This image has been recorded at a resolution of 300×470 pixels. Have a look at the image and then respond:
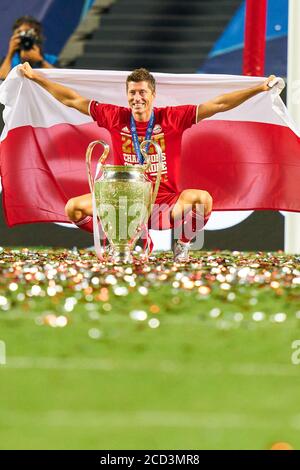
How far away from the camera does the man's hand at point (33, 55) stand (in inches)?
307

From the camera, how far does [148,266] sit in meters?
4.82

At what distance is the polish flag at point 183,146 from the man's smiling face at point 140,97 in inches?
34.3

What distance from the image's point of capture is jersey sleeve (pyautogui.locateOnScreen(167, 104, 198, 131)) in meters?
5.50

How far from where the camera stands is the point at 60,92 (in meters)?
5.75

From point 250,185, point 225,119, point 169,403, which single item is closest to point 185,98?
point 225,119

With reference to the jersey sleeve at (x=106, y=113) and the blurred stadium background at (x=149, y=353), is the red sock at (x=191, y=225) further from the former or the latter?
the jersey sleeve at (x=106, y=113)

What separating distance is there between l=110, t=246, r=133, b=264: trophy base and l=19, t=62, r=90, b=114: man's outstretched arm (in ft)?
3.61

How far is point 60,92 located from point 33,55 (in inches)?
89.9

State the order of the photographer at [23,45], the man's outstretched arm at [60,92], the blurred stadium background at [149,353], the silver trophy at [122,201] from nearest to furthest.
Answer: the blurred stadium background at [149,353], the silver trophy at [122,201], the man's outstretched arm at [60,92], the photographer at [23,45]

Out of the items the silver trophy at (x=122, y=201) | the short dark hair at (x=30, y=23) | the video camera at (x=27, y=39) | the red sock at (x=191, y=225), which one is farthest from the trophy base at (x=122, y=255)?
the short dark hair at (x=30, y=23)

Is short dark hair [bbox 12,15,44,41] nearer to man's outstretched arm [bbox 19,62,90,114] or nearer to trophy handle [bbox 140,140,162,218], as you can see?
man's outstretched arm [bbox 19,62,90,114]

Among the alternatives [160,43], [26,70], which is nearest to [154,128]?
[26,70]

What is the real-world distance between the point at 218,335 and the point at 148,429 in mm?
999

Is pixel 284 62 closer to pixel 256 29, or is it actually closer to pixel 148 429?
pixel 256 29
